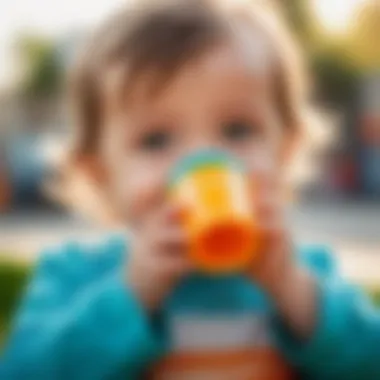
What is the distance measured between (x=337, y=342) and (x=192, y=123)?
0.51 ft

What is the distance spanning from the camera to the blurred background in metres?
0.91

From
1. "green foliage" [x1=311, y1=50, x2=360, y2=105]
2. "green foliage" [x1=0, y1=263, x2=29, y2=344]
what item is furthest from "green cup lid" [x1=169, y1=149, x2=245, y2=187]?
"green foliage" [x1=0, y1=263, x2=29, y2=344]

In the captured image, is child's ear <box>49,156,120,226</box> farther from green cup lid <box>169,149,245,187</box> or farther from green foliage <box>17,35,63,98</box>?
green foliage <box>17,35,63,98</box>

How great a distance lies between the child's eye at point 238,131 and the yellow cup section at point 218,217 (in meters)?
0.05

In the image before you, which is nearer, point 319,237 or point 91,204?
point 91,204

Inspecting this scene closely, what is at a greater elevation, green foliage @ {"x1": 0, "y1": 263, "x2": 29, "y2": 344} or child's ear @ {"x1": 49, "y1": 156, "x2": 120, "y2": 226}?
child's ear @ {"x1": 49, "y1": 156, "x2": 120, "y2": 226}

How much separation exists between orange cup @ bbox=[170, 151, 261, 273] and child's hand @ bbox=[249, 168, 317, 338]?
0.01 meters

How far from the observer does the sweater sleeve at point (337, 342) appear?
2.06 ft

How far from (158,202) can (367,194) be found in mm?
1498

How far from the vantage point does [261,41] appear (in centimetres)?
66

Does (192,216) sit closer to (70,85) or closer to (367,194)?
(70,85)

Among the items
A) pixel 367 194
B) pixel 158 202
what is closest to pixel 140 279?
pixel 158 202

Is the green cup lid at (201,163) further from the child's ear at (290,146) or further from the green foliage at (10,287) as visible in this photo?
the green foliage at (10,287)

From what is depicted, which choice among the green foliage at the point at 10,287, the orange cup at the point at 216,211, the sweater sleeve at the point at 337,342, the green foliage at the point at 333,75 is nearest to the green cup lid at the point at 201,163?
the orange cup at the point at 216,211
